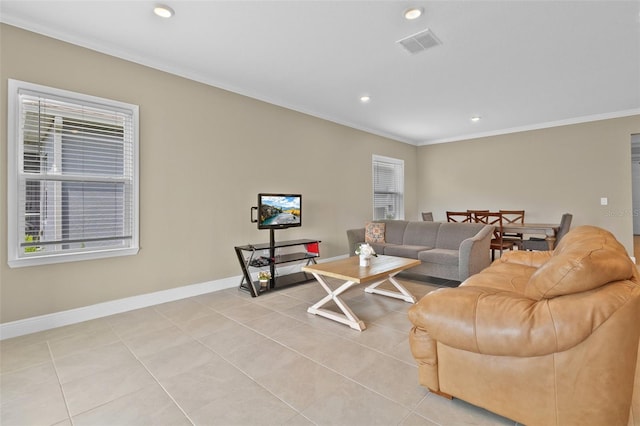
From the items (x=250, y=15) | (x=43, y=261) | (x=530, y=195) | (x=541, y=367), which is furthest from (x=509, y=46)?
(x=43, y=261)

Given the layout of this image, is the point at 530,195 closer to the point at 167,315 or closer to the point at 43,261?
the point at 167,315

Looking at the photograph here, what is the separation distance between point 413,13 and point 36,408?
12.3 ft

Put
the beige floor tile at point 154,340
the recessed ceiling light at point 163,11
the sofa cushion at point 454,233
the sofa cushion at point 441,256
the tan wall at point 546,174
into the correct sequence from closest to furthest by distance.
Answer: the beige floor tile at point 154,340 → the recessed ceiling light at point 163,11 → the sofa cushion at point 441,256 → the sofa cushion at point 454,233 → the tan wall at point 546,174

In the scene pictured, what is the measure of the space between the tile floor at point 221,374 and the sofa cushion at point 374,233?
207cm

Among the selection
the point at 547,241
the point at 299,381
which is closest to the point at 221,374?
the point at 299,381

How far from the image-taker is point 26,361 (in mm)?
2250

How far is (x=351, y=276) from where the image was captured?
285 cm

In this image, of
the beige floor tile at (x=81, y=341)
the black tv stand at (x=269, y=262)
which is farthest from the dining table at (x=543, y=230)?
the beige floor tile at (x=81, y=341)

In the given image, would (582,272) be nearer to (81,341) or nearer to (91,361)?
(91,361)

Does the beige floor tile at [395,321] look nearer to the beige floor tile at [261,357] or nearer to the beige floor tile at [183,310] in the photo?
the beige floor tile at [261,357]

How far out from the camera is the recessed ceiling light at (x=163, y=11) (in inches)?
99.3

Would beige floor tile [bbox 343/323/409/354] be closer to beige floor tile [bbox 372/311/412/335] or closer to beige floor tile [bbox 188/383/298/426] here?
beige floor tile [bbox 372/311/412/335]

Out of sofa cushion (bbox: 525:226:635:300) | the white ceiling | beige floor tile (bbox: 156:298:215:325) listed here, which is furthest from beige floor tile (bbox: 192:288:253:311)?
sofa cushion (bbox: 525:226:635:300)

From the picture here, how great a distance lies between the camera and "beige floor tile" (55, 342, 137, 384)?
2.09 meters
